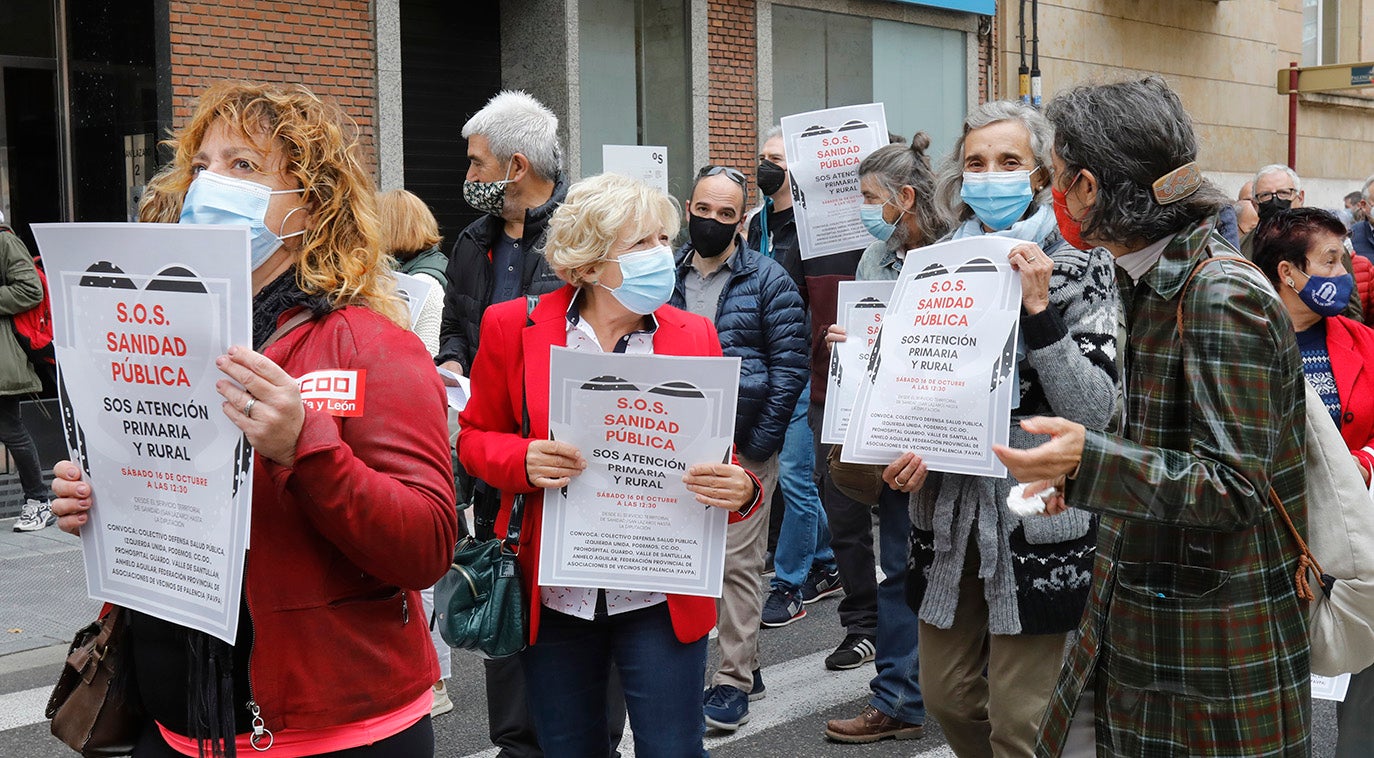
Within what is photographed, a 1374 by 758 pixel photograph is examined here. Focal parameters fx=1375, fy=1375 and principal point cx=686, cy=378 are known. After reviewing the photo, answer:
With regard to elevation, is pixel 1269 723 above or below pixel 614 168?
below

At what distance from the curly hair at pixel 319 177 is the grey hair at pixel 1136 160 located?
1.33 m

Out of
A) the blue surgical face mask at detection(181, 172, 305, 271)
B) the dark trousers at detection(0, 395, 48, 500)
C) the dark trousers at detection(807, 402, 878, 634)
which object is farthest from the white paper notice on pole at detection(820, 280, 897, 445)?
the dark trousers at detection(0, 395, 48, 500)

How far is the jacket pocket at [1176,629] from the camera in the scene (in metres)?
2.42

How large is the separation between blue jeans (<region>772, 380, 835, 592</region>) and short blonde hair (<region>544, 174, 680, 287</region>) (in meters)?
3.41

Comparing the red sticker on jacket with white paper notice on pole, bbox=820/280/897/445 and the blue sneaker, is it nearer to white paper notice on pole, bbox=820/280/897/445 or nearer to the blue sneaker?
white paper notice on pole, bbox=820/280/897/445

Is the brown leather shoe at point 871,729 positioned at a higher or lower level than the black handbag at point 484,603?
lower

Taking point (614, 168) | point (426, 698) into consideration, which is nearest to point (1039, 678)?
point (426, 698)

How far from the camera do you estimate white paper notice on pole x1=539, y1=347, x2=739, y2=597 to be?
315cm

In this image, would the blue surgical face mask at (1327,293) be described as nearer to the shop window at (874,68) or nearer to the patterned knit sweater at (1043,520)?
the patterned knit sweater at (1043,520)

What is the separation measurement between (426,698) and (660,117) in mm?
12063

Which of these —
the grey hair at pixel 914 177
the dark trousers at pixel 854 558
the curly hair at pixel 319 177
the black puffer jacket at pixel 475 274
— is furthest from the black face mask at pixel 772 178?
the curly hair at pixel 319 177

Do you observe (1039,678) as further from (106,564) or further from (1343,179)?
(1343,179)

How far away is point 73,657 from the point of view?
2.55m

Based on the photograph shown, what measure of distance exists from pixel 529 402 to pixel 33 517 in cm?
696
